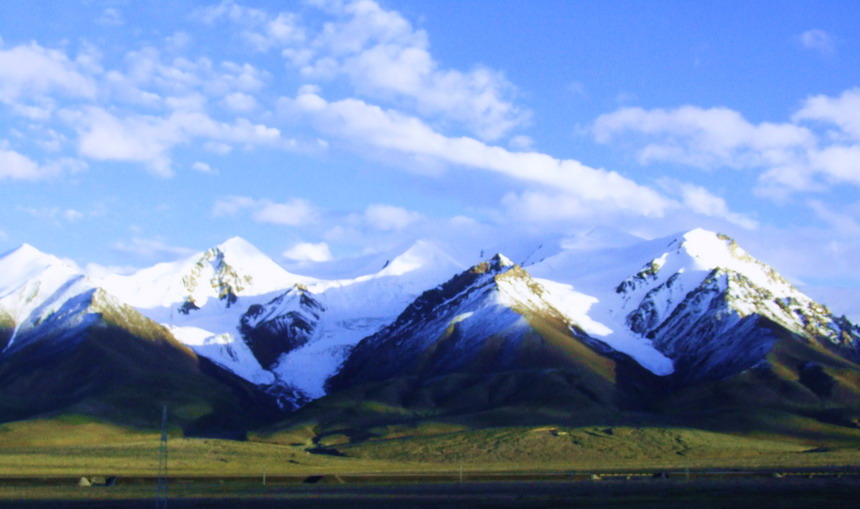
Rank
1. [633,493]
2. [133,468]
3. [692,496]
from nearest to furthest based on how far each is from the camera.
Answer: [692,496] < [633,493] < [133,468]

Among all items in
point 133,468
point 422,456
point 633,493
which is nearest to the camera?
point 633,493

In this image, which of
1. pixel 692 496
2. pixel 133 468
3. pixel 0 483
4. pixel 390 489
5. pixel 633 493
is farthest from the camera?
pixel 133 468

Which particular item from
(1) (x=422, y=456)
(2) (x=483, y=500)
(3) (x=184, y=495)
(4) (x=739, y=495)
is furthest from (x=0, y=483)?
(1) (x=422, y=456)

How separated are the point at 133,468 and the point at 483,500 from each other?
72.3 metres

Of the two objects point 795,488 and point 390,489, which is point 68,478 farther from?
point 795,488

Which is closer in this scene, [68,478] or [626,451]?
[68,478]

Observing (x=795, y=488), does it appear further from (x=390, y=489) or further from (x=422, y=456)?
(x=422, y=456)

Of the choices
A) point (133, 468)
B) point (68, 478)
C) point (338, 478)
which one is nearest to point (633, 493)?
point (338, 478)

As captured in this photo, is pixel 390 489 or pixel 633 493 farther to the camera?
pixel 390 489

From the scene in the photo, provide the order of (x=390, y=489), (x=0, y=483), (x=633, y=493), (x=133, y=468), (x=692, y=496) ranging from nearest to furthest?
(x=692, y=496), (x=633, y=493), (x=390, y=489), (x=0, y=483), (x=133, y=468)

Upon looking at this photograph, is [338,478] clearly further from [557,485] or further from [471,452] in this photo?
[471,452]

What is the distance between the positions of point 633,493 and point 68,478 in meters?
61.8

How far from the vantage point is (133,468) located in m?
150

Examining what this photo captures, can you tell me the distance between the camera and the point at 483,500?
306 feet
